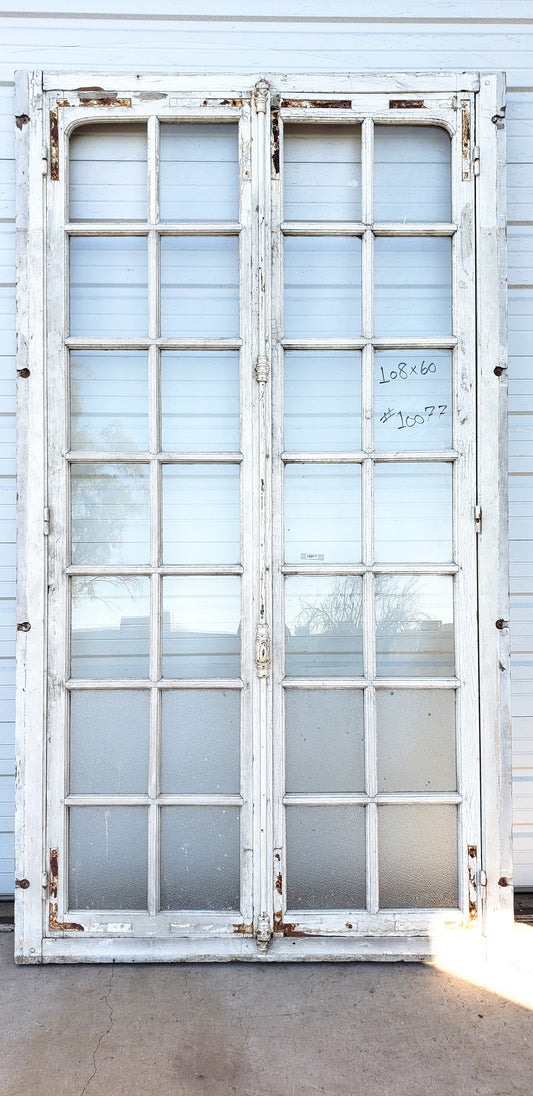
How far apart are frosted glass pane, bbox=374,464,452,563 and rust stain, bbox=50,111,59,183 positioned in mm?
1409

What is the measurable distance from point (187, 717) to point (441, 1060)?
1109 millimetres

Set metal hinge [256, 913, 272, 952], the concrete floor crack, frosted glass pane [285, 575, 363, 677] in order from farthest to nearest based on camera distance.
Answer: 1. frosted glass pane [285, 575, 363, 677]
2. metal hinge [256, 913, 272, 952]
3. the concrete floor crack

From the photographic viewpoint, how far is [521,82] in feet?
6.73

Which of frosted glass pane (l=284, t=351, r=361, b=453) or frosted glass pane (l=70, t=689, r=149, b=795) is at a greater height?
frosted glass pane (l=284, t=351, r=361, b=453)

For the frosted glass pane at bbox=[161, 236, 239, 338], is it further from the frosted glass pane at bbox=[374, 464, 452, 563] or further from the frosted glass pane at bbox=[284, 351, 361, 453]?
the frosted glass pane at bbox=[374, 464, 452, 563]

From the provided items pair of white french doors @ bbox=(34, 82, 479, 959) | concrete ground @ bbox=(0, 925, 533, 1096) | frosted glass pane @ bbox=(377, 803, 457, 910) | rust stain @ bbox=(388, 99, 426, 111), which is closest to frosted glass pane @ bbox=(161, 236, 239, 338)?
pair of white french doors @ bbox=(34, 82, 479, 959)

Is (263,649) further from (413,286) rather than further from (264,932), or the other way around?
(413,286)

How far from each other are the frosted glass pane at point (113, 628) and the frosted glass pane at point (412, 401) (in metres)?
0.95

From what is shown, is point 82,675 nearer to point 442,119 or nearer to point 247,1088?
point 247,1088

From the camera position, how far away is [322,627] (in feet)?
6.35

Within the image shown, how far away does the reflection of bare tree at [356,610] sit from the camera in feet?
6.35

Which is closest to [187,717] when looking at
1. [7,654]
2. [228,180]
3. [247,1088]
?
[7,654]

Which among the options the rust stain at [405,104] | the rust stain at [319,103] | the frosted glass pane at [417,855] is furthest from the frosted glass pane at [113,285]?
the frosted glass pane at [417,855]

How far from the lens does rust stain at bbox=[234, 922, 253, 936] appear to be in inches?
73.2
